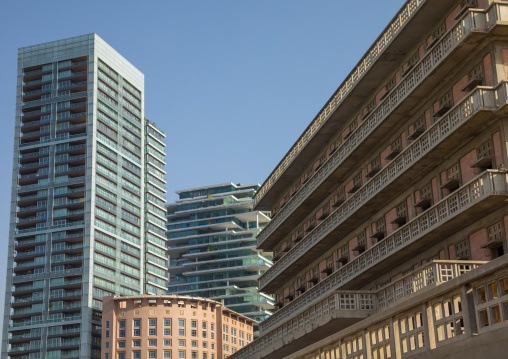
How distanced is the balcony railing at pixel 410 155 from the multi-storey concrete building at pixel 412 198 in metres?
0.07

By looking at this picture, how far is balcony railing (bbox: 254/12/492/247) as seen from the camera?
31.6 m

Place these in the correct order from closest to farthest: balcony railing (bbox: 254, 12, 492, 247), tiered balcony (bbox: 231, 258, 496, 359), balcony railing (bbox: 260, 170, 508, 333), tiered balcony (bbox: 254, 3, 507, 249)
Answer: tiered balcony (bbox: 231, 258, 496, 359) → balcony railing (bbox: 260, 170, 508, 333) → tiered balcony (bbox: 254, 3, 507, 249) → balcony railing (bbox: 254, 12, 492, 247)

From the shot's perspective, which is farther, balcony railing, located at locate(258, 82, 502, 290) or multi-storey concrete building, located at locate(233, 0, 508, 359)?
balcony railing, located at locate(258, 82, 502, 290)

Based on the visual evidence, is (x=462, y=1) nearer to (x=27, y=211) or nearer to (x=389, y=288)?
(x=389, y=288)

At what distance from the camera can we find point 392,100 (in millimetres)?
38844

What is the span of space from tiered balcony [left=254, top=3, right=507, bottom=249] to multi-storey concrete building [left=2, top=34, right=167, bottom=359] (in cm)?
9885

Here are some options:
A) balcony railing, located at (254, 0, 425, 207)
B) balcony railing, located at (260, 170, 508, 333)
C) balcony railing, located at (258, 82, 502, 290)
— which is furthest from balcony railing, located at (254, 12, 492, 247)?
balcony railing, located at (260, 170, 508, 333)

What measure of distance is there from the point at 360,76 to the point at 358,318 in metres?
13.7

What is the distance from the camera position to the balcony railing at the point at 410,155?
30.3 metres

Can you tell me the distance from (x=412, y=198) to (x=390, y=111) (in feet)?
14.4

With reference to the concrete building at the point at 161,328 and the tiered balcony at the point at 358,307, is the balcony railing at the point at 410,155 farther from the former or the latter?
the concrete building at the point at 161,328

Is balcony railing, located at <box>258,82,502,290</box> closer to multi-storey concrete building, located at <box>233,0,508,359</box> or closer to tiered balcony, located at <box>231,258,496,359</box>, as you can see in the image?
multi-storey concrete building, located at <box>233,0,508,359</box>

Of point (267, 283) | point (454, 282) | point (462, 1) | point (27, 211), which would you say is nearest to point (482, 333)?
point (454, 282)

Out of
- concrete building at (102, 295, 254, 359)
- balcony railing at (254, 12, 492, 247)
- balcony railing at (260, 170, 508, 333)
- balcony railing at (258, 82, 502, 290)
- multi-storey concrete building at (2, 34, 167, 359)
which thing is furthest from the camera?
multi-storey concrete building at (2, 34, 167, 359)
